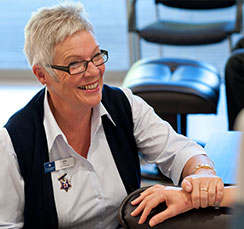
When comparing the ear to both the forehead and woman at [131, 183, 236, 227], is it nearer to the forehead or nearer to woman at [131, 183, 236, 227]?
the forehead

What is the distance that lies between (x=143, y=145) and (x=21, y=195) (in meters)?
0.51

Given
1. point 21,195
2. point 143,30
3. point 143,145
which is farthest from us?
point 143,30

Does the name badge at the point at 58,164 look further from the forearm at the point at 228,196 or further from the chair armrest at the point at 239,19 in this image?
the chair armrest at the point at 239,19

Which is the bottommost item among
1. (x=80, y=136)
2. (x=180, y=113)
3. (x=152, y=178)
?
(x=152, y=178)

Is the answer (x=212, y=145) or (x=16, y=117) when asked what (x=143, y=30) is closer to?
(x=212, y=145)

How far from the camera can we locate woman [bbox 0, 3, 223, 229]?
60.8 inches

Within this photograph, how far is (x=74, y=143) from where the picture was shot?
1.70 meters

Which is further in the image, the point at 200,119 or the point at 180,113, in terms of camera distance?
the point at 200,119

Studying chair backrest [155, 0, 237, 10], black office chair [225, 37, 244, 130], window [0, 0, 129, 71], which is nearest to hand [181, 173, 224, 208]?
black office chair [225, 37, 244, 130]

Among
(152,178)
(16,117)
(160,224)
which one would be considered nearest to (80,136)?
(16,117)

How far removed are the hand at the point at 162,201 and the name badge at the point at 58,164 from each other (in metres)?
0.29

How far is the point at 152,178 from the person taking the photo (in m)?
3.28

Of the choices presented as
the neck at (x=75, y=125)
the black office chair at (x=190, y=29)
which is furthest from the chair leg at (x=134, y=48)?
the neck at (x=75, y=125)

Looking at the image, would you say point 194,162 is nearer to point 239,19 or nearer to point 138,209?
point 138,209
